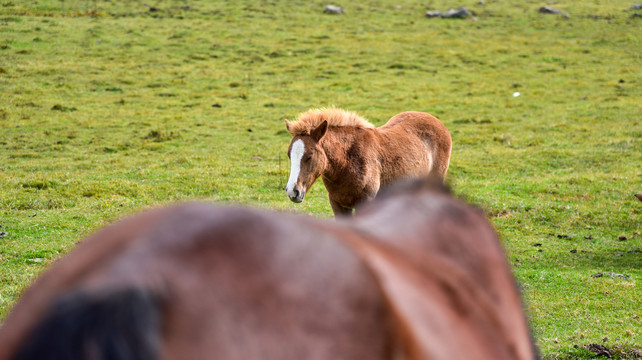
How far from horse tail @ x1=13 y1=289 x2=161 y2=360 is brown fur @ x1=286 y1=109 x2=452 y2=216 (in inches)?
247

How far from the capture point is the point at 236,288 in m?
1.26

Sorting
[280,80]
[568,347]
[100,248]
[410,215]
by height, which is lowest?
[280,80]

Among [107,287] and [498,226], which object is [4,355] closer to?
[107,287]

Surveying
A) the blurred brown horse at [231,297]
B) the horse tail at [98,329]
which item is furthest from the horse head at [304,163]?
the horse tail at [98,329]

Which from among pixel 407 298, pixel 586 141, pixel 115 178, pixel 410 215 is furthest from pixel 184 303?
pixel 586 141

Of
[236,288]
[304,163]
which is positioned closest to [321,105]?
[304,163]

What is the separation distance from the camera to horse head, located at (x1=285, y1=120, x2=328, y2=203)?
742 cm

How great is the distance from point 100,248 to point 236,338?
Answer: 1.18ft

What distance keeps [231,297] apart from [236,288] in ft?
0.08

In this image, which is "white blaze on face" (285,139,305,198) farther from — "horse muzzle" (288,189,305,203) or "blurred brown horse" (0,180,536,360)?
"blurred brown horse" (0,180,536,360)

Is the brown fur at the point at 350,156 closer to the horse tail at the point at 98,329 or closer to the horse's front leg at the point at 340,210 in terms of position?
the horse's front leg at the point at 340,210

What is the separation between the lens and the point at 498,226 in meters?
10.0

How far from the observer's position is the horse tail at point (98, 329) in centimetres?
110

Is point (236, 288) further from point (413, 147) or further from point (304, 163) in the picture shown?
point (413, 147)
